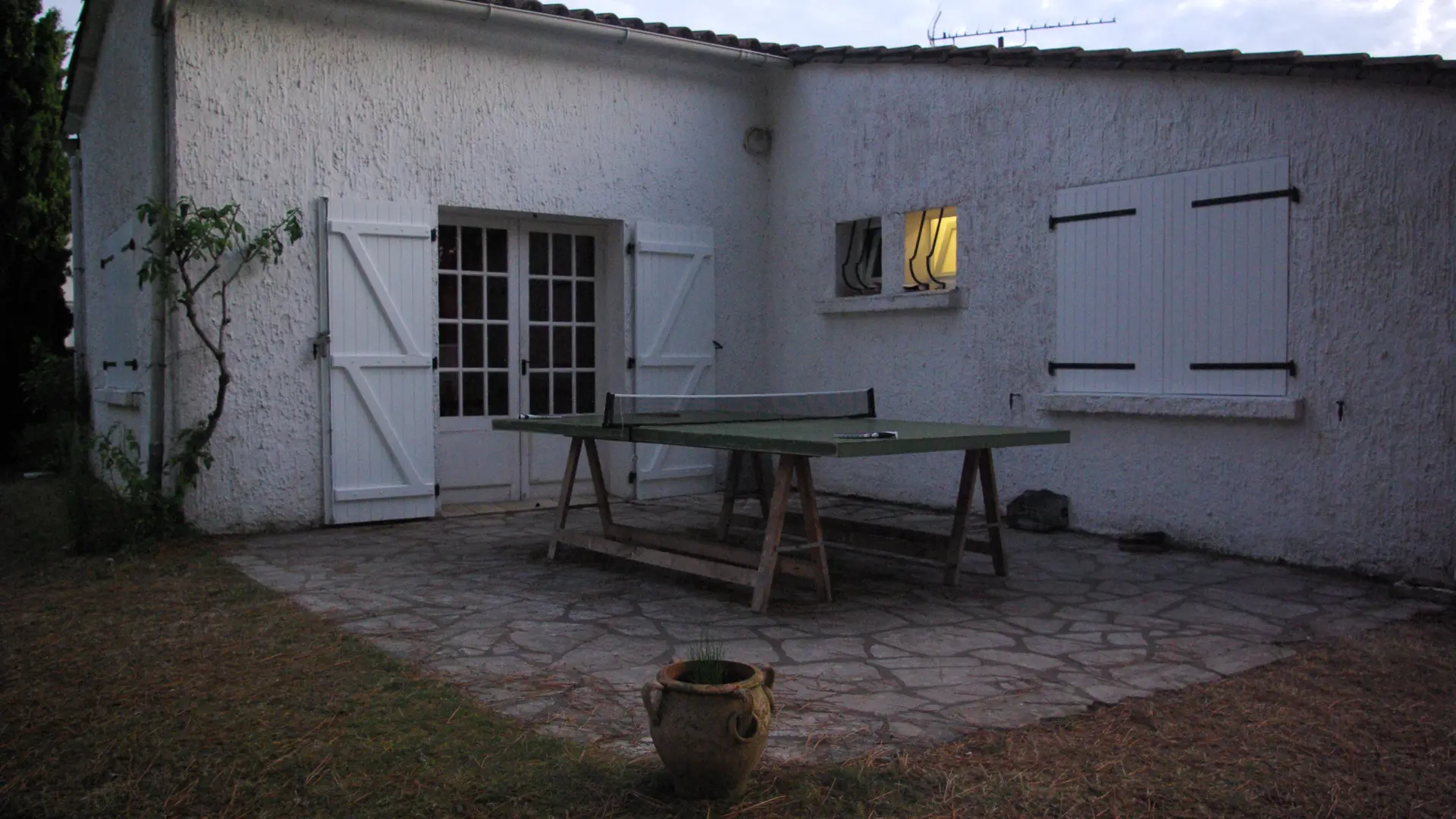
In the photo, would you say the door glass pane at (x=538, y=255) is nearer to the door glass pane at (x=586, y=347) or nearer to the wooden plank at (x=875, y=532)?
the door glass pane at (x=586, y=347)

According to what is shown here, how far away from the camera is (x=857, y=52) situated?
347 inches

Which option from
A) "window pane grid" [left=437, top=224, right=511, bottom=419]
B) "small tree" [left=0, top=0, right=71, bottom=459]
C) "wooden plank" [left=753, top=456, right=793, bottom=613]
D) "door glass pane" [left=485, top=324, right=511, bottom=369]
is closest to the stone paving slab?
"wooden plank" [left=753, top=456, right=793, bottom=613]

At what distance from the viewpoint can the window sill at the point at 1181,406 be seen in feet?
20.5

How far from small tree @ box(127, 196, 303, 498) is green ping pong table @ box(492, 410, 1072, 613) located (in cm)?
205

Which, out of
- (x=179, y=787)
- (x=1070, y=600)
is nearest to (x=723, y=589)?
(x=1070, y=600)

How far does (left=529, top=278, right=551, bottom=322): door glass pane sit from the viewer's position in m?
8.70

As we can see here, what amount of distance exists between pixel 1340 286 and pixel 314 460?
625cm

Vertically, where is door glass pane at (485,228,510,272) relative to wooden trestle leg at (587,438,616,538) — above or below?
above

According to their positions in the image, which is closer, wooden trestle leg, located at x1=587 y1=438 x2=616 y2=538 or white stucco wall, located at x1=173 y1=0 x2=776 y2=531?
wooden trestle leg, located at x1=587 y1=438 x2=616 y2=538

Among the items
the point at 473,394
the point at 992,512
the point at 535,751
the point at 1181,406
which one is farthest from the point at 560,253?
the point at 535,751

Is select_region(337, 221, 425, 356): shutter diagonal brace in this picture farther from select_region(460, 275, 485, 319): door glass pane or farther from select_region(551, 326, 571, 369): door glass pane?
select_region(551, 326, 571, 369): door glass pane

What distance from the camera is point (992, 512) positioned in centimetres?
571

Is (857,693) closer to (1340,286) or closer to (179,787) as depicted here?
(179,787)

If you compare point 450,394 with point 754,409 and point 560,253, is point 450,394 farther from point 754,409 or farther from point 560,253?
point 754,409
